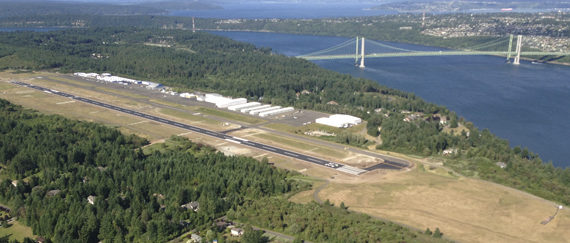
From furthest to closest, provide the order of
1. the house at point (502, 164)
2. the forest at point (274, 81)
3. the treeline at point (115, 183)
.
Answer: the forest at point (274, 81) < the house at point (502, 164) < the treeline at point (115, 183)

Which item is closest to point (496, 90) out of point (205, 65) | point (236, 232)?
point (205, 65)

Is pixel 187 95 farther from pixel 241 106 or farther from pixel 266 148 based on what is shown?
pixel 266 148

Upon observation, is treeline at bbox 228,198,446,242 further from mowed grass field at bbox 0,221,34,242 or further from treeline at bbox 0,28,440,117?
treeline at bbox 0,28,440,117

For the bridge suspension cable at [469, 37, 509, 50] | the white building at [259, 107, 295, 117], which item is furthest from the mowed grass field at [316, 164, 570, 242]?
the bridge suspension cable at [469, 37, 509, 50]

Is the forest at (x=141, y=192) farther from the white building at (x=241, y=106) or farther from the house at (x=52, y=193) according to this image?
the white building at (x=241, y=106)

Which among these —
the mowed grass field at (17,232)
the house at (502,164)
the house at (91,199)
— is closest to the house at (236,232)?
the house at (91,199)

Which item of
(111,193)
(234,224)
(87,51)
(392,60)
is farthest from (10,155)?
(392,60)

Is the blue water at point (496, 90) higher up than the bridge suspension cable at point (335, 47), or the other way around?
the bridge suspension cable at point (335, 47)

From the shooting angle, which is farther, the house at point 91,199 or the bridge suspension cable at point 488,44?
the bridge suspension cable at point 488,44

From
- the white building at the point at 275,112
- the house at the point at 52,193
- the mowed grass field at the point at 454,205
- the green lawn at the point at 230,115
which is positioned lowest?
the mowed grass field at the point at 454,205
